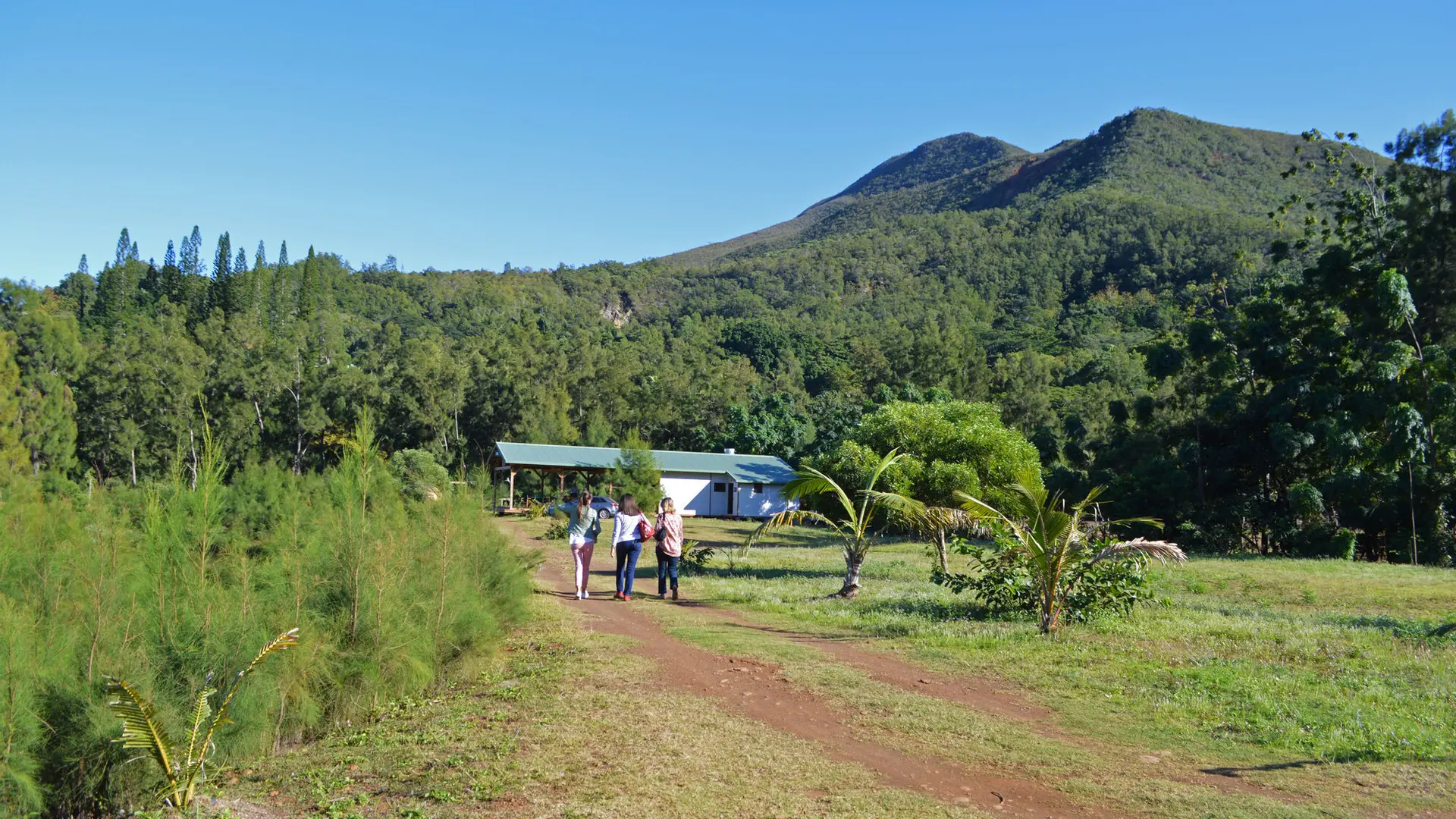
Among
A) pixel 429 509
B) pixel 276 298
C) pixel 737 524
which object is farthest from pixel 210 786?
pixel 276 298

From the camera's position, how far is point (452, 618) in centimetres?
873

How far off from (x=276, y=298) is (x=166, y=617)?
98522 mm

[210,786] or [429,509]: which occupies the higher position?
[429,509]

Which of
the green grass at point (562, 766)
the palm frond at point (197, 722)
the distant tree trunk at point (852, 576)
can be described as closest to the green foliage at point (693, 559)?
the distant tree trunk at point (852, 576)

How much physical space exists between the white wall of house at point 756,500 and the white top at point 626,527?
31893 millimetres

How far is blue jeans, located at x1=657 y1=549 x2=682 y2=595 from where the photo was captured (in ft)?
45.8

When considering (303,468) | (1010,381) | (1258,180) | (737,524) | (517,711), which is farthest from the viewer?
(1258,180)

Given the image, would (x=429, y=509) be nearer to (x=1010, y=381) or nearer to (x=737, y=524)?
(x=737, y=524)

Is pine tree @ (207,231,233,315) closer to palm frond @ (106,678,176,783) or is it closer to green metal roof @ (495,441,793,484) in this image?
green metal roof @ (495,441,793,484)

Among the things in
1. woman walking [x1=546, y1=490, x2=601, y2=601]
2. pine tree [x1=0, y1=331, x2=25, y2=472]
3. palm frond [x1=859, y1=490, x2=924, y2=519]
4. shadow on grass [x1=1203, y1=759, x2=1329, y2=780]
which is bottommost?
shadow on grass [x1=1203, y1=759, x2=1329, y2=780]

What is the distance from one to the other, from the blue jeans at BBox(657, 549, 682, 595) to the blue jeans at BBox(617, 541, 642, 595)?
1.48 feet

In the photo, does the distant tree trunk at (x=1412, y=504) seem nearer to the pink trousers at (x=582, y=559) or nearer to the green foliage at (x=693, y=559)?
the green foliage at (x=693, y=559)

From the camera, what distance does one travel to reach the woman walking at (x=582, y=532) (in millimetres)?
13109

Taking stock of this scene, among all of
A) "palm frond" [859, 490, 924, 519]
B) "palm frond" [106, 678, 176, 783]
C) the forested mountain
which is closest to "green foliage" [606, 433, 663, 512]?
the forested mountain
